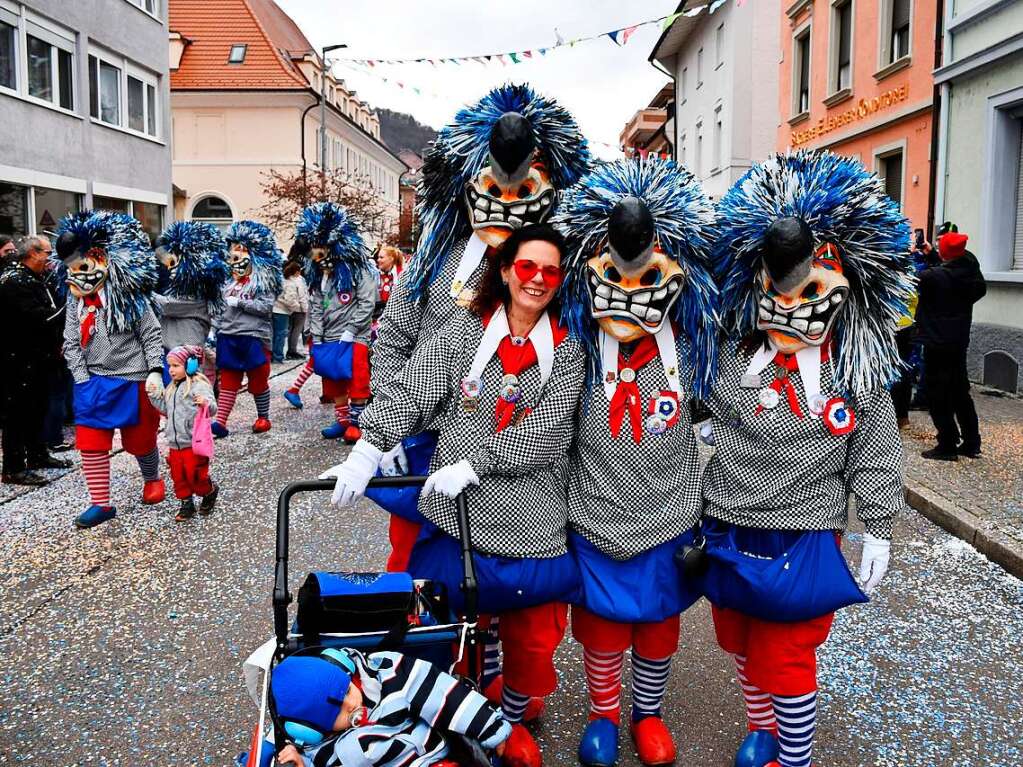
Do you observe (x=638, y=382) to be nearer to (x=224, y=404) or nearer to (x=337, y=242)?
(x=337, y=242)

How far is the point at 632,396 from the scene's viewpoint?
2.93 meters

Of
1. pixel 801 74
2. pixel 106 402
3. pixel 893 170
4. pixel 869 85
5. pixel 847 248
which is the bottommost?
pixel 106 402

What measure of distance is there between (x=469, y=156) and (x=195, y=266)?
18.8 feet

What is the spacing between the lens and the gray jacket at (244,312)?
346 inches

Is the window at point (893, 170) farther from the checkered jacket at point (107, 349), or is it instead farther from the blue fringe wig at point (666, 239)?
the blue fringe wig at point (666, 239)

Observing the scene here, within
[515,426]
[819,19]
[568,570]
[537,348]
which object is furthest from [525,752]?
[819,19]

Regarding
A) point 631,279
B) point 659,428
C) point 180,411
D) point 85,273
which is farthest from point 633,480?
point 85,273

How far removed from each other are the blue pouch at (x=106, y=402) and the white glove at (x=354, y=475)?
3640 mm

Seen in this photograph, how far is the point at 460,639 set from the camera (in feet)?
8.32

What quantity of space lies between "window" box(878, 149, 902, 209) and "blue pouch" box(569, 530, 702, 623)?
13918 millimetres

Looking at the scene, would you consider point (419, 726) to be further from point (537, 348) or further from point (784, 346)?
point (784, 346)

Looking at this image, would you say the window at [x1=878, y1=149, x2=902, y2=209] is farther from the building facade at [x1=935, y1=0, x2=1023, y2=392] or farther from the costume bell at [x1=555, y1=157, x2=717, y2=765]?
Answer: the costume bell at [x1=555, y1=157, x2=717, y2=765]

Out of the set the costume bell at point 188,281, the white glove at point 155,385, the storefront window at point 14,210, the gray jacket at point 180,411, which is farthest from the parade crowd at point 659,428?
the storefront window at point 14,210

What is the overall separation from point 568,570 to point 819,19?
57.3 feet
